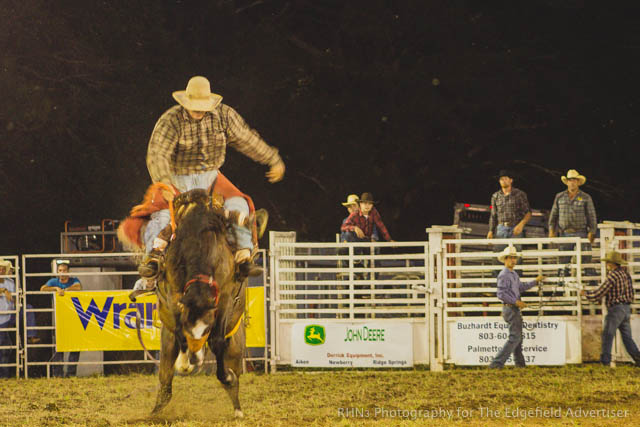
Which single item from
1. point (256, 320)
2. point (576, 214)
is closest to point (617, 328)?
point (576, 214)

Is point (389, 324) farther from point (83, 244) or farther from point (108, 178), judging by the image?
point (108, 178)

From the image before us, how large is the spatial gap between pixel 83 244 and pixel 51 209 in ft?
28.0

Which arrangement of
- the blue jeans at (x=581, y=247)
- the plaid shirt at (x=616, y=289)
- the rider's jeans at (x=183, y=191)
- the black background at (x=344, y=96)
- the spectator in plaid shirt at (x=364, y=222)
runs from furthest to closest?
the black background at (x=344, y=96) → the spectator in plaid shirt at (x=364, y=222) → the blue jeans at (x=581, y=247) → the plaid shirt at (x=616, y=289) → the rider's jeans at (x=183, y=191)

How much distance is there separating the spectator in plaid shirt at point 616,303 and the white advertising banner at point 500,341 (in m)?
0.63

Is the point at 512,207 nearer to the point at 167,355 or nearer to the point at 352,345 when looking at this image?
the point at 352,345

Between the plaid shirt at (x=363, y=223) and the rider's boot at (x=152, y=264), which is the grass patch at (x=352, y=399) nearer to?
the rider's boot at (x=152, y=264)

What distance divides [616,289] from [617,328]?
1.75 ft

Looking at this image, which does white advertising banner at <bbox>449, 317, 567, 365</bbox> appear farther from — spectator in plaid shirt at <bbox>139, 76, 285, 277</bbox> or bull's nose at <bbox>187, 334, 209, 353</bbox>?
bull's nose at <bbox>187, 334, 209, 353</bbox>

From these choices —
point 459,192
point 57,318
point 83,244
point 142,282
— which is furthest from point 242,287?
point 459,192

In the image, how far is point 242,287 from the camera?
812 cm

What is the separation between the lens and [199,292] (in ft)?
22.2

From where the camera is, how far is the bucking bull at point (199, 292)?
Answer: 6.77 meters

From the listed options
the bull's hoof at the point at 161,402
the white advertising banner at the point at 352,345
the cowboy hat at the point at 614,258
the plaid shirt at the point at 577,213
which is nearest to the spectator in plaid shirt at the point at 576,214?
the plaid shirt at the point at 577,213

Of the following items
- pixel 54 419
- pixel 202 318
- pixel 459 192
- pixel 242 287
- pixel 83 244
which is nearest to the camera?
pixel 202 318
